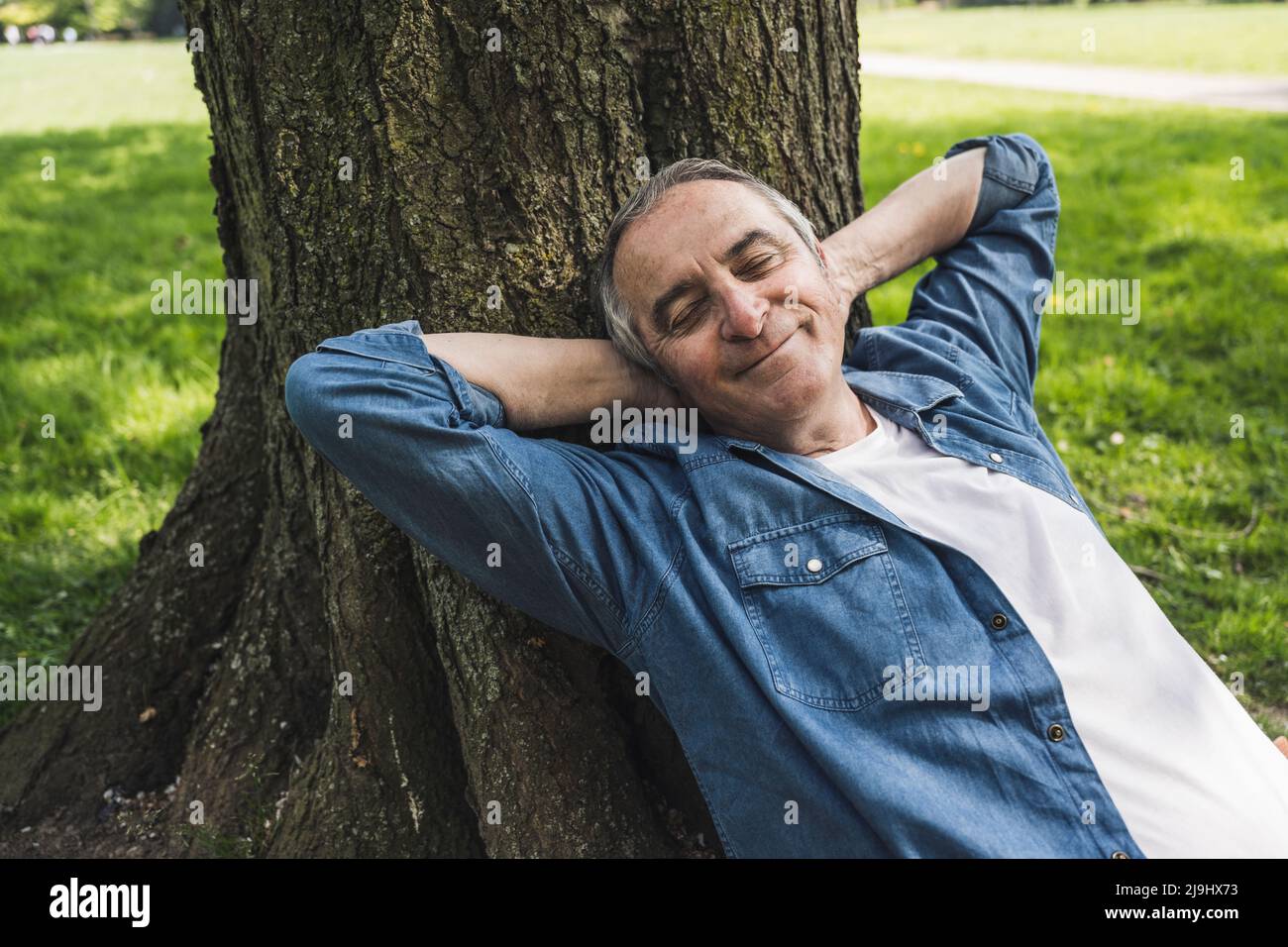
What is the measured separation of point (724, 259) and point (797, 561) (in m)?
0.68

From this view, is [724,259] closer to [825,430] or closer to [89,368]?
[825,430]

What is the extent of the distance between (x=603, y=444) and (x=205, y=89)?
1427 mm

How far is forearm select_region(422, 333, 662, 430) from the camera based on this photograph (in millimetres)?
2311

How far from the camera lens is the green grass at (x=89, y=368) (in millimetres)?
3965

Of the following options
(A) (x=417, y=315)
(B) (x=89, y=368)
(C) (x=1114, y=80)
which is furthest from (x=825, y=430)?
(C) (x=1114, y=80)

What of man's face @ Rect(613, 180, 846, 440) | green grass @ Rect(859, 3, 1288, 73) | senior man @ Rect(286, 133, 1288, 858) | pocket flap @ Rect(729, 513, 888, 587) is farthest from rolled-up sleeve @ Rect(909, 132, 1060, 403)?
green grass @ Rect(859, 3, 1288, 73)

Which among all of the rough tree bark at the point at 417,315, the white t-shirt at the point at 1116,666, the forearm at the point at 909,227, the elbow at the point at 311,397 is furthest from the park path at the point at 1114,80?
the elbow at the point at 311,397

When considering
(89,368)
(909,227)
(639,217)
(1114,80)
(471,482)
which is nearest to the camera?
(471,482)

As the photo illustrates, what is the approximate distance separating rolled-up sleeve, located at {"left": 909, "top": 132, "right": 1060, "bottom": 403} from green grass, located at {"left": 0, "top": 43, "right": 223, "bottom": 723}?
2.79 m

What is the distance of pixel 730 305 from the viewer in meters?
2.26

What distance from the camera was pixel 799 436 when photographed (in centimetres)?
241

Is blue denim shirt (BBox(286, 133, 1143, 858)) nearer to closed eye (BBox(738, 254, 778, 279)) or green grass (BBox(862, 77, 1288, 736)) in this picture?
closed eye (BBox(738, 254, 778, 279))
